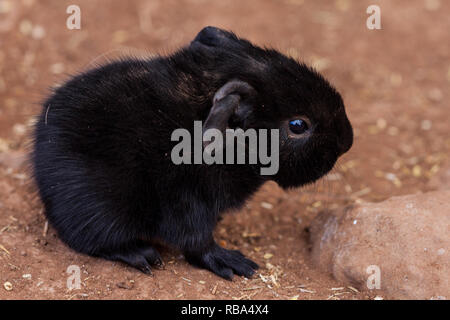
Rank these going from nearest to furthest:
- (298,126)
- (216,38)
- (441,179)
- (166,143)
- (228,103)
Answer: (228,103) → (166,143) → (298,126) → (216,38) → (441,179)

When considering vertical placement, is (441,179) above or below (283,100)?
below

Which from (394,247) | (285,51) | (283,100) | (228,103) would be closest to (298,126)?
(283,100)

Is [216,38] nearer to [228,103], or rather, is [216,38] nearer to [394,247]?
[228,103]

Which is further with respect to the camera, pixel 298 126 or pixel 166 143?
pixel 298 126

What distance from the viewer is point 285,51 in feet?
26.0

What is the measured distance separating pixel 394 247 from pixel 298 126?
1140 mm

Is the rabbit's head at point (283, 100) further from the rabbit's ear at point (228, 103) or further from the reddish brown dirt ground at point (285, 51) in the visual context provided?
the reddish brown dirt ground at point (285, 51)

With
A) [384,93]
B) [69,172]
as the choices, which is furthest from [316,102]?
[384,93]

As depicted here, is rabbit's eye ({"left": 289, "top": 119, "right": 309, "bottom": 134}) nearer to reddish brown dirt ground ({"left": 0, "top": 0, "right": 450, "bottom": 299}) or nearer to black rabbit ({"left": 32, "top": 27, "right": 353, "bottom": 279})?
black rabbit ({"left": 32, "top": 27, "right": 353, "bottom": 279})

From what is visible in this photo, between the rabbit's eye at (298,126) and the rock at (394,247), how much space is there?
0.87 metres

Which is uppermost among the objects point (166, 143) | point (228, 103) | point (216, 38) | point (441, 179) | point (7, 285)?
point (216, 38)

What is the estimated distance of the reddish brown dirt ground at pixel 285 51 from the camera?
4.44m

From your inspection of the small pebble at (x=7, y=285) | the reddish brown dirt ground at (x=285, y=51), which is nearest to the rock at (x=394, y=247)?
the reddish brown dirt ground at (x=285, y=51)

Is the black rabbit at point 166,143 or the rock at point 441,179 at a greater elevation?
the black rabbit at point 166,143
